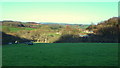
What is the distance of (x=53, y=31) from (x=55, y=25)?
0.62 meters

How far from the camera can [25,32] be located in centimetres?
1187

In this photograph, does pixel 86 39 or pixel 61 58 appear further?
pixel 86 39

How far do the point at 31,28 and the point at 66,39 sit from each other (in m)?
2.88

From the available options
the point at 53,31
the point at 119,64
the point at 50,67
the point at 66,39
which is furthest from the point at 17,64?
the point at 53,31

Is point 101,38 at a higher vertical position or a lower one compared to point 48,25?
lower

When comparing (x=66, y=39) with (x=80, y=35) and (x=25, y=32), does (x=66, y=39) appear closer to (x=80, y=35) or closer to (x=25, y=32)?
(x=80, y=35)

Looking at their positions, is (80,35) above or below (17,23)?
below

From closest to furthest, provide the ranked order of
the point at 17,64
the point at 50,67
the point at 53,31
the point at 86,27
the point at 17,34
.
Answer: the point at 50,67 < the point at 17,64 < the point at 17,34 < the point at 53,31 < the point at 86,27

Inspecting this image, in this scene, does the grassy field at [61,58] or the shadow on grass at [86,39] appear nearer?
the grassy field at [61,58]

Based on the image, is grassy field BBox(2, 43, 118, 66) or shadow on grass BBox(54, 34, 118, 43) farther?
shadow on grass BBox(54, 34, 118, 43)

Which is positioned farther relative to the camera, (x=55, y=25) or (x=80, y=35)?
(x=55, y=25)

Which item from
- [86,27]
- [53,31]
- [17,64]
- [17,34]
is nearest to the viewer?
[17,64]

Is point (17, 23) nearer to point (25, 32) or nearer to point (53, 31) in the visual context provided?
point (25, 32)

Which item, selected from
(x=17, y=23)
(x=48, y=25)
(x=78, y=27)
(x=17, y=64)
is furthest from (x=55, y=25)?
(x=17, y=64)
